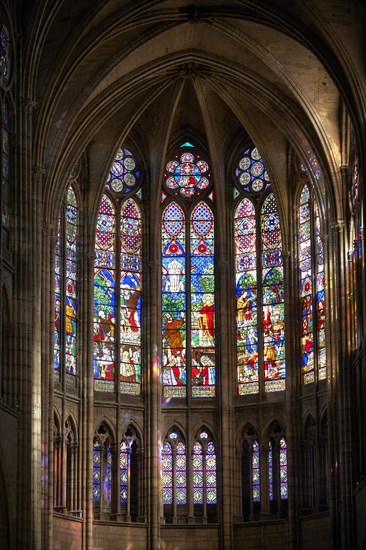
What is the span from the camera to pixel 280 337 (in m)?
48.6

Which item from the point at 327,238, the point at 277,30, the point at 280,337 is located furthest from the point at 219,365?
the point at 277,30

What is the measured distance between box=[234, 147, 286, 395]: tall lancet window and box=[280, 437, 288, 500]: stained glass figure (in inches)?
60.6

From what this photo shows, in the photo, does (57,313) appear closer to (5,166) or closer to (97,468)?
(97,468)

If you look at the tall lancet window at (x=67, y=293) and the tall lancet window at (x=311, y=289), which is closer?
the tall lancet window at (x=67, y=293)

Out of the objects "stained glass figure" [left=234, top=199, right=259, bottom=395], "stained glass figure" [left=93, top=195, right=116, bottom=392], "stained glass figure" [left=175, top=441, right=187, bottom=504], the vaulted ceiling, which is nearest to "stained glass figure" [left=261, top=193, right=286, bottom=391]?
"stained glass figure" [left=234, top=199, right=259, bottom=395]

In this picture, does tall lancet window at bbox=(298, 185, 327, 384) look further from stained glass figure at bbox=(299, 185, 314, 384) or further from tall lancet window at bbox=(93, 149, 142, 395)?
tall lancet window at bbox=(93, 149, 142, 395)

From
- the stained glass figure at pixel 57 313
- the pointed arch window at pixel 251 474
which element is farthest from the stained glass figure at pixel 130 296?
the pointed arch window at pixel 251 474

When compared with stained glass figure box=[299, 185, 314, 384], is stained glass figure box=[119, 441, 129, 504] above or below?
below

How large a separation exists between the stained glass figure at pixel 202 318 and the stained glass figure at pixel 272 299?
146 centimetres

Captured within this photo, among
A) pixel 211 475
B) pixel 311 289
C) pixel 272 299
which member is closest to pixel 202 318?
pixel 272 299

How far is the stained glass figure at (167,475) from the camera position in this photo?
47.7 meters

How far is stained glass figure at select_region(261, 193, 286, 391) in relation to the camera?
4847 centimetres

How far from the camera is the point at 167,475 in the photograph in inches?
1881

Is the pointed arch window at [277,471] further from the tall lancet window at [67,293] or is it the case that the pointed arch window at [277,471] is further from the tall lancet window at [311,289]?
the tall lancet window at [67,293]
